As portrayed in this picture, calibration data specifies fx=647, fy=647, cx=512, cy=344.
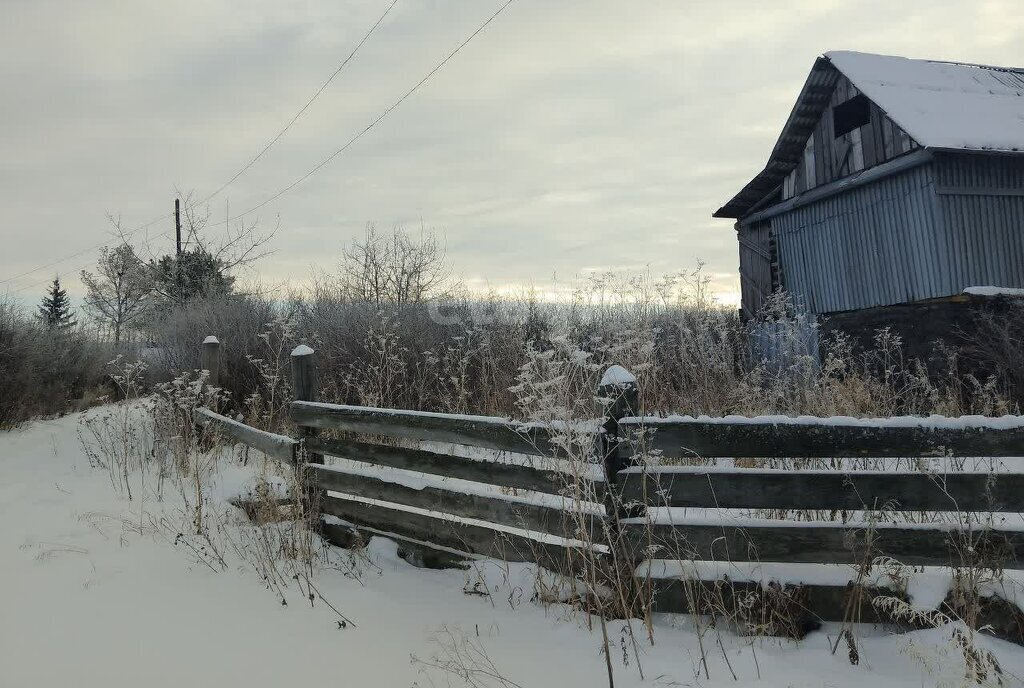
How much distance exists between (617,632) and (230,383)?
9193mm

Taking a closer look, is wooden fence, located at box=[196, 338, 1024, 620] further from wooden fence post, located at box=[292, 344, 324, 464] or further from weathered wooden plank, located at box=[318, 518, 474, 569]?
wooden fence post, located at box=[292, 344, 324, 464]

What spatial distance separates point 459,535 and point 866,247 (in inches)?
452

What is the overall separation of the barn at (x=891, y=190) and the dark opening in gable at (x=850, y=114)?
3 cm

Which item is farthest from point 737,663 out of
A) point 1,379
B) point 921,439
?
point 1,379

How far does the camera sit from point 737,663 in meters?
3.13

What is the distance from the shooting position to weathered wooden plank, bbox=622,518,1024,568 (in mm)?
3213

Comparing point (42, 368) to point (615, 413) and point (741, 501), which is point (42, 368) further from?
point (741, 501)

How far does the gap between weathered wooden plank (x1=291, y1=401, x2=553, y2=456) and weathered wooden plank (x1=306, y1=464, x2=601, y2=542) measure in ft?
1.13

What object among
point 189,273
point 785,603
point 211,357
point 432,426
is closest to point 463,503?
point 432,426

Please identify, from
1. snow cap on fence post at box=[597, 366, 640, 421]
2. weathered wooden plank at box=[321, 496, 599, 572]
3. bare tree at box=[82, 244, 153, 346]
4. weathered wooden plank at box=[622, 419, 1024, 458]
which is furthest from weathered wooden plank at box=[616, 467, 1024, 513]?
bare tree at box=[82, 244, 153, 346]

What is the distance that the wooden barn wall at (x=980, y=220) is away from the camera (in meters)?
11.1

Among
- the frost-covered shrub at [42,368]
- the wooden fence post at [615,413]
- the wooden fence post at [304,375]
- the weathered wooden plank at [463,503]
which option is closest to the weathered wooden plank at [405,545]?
the weathered wooden plank at [463,503]

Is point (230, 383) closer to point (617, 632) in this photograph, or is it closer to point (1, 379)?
point (1, 379)

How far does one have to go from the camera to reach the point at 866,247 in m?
12.6
